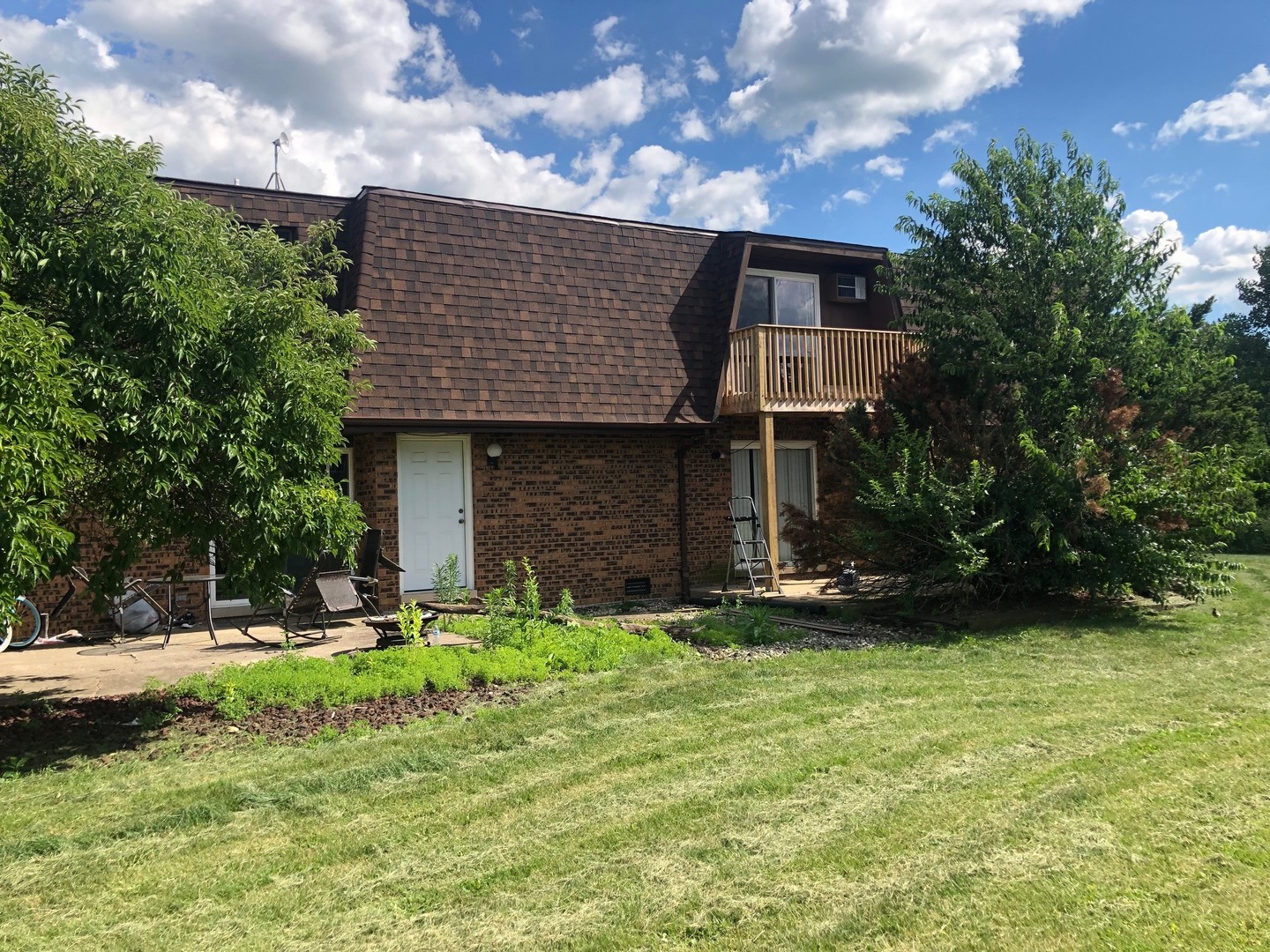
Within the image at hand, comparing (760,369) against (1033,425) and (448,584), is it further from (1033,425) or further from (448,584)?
(448,584)

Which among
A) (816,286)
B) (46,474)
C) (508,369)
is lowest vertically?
(46,474)

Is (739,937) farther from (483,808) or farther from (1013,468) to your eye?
(1013,468)

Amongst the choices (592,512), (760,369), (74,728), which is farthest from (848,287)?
(74,728)

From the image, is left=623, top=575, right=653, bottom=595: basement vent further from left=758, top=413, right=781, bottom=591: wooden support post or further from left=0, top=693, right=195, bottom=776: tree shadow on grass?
left=0, top=693, right=195, bottom=776: tree shadow on grass

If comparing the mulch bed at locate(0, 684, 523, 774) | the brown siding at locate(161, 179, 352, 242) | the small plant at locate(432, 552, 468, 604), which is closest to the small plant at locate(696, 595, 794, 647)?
the mulch bed at locate(0, 684, 523, 774)

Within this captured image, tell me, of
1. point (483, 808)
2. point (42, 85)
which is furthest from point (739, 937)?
point (42, 85)

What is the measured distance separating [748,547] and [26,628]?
28.6 feet

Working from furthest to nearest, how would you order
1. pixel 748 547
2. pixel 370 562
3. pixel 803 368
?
1. pixel 748 547
2. pixel 803 368
3. pixel 370 562

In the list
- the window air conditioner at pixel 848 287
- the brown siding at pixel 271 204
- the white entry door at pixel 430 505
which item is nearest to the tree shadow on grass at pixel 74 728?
the white entry door at pixel 430 505

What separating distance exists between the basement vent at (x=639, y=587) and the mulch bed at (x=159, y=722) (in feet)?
19.4

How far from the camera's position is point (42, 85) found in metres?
5.46

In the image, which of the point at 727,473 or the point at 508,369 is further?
the point at 727,473

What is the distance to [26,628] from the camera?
31.5 feet

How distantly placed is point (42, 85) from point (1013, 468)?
29.5 ft
